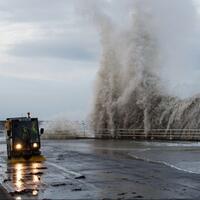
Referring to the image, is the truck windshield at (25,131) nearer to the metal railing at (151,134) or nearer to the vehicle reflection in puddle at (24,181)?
the vehicle reflection in puddle at (24,181)

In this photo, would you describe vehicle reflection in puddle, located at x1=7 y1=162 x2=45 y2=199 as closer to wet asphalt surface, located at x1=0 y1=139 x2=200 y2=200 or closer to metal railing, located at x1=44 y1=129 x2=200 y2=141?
wet asphalt surface, located at x1=0 y1=139 x2=200 y2=200

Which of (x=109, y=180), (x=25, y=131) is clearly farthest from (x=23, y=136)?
(x=109, y=180)

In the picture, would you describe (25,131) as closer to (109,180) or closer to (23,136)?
(23,136)

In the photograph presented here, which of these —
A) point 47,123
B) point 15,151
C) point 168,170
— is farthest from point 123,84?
point 168,170

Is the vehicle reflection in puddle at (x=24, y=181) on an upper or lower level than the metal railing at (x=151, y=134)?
lower

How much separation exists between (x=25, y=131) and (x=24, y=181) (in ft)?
36.2

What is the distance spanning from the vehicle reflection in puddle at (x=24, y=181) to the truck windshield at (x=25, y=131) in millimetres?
5428

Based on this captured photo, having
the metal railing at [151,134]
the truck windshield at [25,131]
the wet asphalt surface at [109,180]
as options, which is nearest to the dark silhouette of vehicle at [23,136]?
the truck windshield at [25,131]

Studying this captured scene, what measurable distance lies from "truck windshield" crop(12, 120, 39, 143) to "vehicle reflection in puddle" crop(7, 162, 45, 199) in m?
5.43

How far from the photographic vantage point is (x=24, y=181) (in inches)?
635

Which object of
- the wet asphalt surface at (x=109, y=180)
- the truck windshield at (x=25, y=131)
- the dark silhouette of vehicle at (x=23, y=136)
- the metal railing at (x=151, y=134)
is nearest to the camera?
the wet asphalt surface at (x=109, y=180)

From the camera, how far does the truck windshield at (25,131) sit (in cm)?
2700

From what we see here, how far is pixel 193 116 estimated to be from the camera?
43219 mm

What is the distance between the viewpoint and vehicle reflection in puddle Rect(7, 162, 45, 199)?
522 inches
